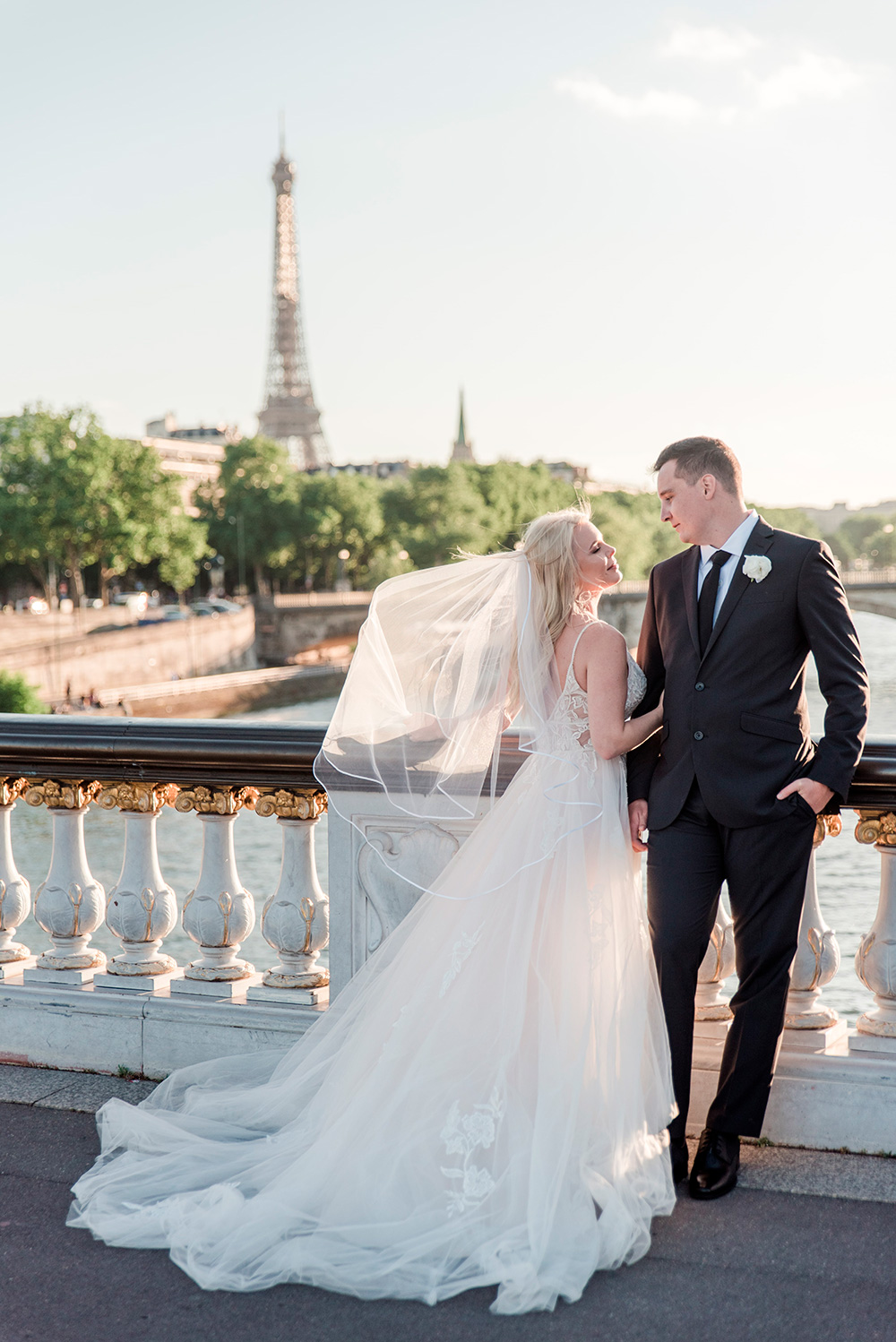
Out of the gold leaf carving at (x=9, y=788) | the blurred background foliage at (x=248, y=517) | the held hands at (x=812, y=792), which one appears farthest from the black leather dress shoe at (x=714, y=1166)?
the blurred background foliage at (x=248, y=517)

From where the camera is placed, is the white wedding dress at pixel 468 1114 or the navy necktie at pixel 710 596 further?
the navy necktie at pixel 710 596

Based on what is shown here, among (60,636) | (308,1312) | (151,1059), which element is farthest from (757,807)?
(60,636)

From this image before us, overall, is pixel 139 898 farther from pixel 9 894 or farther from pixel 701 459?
pixel 701 459

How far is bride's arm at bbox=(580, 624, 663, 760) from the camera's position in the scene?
2.84 metres

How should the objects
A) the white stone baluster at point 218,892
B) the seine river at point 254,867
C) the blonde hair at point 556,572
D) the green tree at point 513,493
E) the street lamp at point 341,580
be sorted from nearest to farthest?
the blonde hair at point 556,572 → the white stone baluster at point 218,892 → the seine river at point 254,867 → the street lamp at point 341,580 → the green tree at point 513,493

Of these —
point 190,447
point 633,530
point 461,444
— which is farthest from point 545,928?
point 461,444

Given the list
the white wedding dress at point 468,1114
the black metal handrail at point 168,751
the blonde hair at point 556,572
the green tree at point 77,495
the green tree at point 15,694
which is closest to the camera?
the white wedding dress at point 468,1114

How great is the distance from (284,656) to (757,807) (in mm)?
55591

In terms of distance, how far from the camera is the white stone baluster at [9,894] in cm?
366

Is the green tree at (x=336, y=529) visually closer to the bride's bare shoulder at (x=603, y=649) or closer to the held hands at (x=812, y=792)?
the bride's bare shoulder at (x=603, y=649)

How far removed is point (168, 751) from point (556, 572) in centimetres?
113

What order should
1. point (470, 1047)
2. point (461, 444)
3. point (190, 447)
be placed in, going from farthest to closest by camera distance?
point (461, 444) → point (190, 447) → point (470, 1047)

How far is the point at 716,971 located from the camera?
124 inches

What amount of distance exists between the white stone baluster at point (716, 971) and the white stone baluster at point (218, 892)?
44.9 inches
